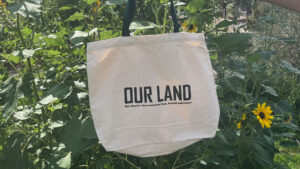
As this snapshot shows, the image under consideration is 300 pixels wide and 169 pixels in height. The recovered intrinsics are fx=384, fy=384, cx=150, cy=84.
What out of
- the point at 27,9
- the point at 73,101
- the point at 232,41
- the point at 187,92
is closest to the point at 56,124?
the point at 73,101

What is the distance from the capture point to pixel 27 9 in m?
1.15

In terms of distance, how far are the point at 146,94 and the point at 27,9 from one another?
1.45 feet

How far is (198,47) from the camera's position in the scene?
115 cm

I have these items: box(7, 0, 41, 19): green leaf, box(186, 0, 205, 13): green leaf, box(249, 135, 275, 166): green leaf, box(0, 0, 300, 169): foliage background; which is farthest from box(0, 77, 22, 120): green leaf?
box(249, 135, 275, 166): green leaf

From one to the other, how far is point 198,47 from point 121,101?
28 centimetres

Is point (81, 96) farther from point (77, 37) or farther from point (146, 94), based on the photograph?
point (146, 94)

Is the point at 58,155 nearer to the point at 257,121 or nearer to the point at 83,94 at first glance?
the point at 83,94

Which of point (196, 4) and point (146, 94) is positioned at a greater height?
point (196, 4)

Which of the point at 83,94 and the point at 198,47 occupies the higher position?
the point at 198,47

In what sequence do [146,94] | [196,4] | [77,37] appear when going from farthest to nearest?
[196,4]
[77,37]
[146,94]

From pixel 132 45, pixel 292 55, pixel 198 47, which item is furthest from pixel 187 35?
pixel 292 55

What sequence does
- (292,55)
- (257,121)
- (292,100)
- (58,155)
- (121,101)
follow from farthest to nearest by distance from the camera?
(292,55) < (292,100) < (257,121) < (58,155) < (121,101)

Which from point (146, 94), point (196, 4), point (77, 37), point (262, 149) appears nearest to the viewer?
point (146, 94)

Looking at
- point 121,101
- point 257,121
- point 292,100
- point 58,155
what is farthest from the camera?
point 292,100
